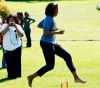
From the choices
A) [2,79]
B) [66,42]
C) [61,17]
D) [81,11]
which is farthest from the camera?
[81,11]

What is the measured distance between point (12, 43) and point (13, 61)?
547mm

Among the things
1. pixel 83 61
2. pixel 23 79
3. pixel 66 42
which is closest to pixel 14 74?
pixel 23 79

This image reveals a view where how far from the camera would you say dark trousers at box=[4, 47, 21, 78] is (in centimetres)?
1330

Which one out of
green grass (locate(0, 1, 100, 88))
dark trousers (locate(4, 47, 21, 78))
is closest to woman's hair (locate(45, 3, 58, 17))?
green grass (locate(0, 1, 100, 88))

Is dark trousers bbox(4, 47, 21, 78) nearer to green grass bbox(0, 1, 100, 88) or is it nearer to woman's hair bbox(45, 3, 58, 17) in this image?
green grass bbox(0, 1, 100, 88)

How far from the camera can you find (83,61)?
1734 centimetres

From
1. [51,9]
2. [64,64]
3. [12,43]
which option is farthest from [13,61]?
[64,64]

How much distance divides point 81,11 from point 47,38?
1593 inches

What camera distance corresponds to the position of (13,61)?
13344 millimetres

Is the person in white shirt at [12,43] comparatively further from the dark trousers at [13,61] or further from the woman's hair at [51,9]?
the woman's hair at [51,9]

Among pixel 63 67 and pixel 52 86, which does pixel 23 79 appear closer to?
pixel 52 86

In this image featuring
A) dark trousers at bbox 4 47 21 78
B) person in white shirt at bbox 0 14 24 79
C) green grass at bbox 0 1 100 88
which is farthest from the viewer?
dark trousers at bbox 4 47 21 78

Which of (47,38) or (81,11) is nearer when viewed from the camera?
(47,38)

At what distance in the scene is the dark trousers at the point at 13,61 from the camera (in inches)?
523
